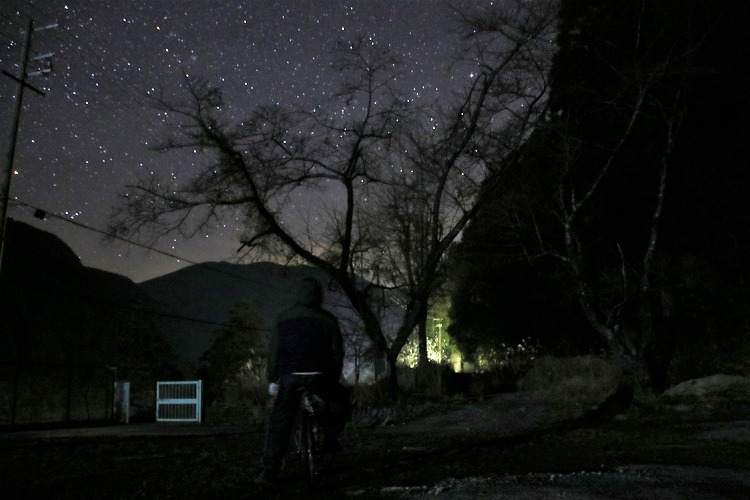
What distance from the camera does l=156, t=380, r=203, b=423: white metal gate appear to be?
776 inches

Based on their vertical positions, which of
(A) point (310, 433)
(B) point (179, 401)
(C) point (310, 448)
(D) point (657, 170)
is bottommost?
(C) point (310, 448)

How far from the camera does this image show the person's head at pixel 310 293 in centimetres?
645

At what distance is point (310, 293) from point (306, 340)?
44cm

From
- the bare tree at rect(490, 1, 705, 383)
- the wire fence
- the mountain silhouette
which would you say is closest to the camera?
the bare tree at rect(490, 1, 705, 383)

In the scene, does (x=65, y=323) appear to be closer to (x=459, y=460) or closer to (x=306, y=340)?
(x=459, y=460)

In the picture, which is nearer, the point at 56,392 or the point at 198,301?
the point at 56,392

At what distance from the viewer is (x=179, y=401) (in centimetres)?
1994

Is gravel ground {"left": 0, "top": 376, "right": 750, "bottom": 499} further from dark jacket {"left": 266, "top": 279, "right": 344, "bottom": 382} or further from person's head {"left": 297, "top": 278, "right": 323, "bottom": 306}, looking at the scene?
person's head {"left": 297, "top": 278, "right": 323, "bottom": 306}

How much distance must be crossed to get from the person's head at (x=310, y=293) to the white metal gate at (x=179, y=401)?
14068 millimetres

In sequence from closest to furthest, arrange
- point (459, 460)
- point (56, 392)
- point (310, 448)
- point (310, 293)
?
point (310, 448), point (310, 293), point (459, 460), point (56, 392)

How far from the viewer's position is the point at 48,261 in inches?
1799

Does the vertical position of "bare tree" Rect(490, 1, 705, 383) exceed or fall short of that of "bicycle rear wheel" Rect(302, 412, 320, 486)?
it exceeds it

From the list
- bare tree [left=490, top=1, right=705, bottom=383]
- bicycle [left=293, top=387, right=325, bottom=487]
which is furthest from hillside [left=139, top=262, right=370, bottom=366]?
bicycle [left=293, top=387, right=325, bottom=487]

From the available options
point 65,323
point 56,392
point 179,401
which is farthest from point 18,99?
point 65,323
